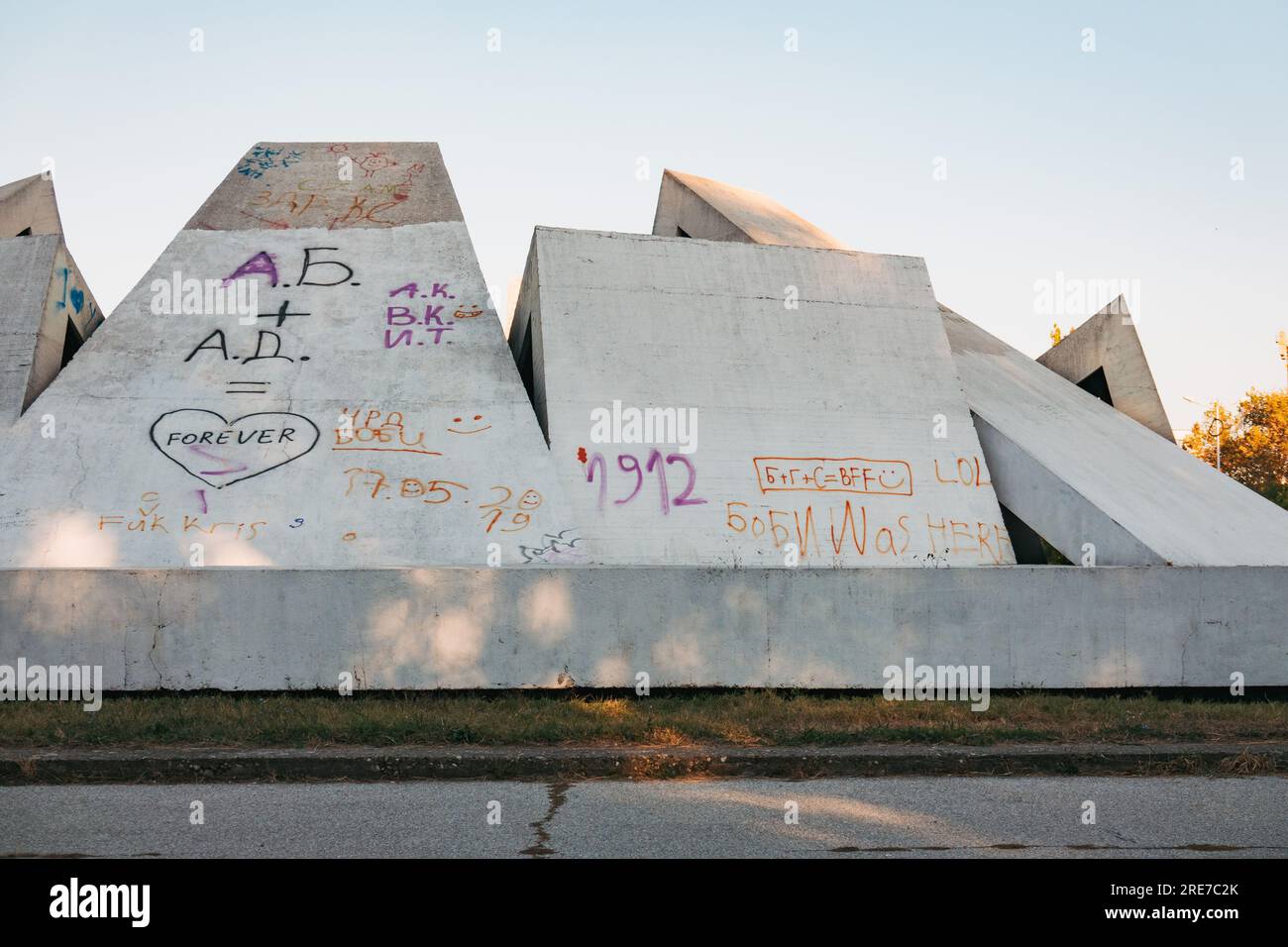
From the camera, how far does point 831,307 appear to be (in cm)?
1362

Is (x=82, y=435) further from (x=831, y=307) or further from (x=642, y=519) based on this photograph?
(x=831, y=307)

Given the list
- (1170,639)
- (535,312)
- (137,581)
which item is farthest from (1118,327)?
(137,581)

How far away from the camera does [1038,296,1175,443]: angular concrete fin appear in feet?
50.9

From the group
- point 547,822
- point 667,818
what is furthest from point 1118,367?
point 547,822

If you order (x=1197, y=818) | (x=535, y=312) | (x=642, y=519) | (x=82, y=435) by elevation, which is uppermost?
(x=535, y=312)

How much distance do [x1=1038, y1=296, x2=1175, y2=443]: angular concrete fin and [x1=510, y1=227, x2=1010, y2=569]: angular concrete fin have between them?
3.27 metres

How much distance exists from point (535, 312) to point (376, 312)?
177cm

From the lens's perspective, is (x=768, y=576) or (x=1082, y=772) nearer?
(x=1082, y=772)

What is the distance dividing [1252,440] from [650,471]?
40.2m

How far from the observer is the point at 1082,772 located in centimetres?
757

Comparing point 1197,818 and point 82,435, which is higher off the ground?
point 82,435

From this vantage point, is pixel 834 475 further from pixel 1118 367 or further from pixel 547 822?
pixel 547 822
